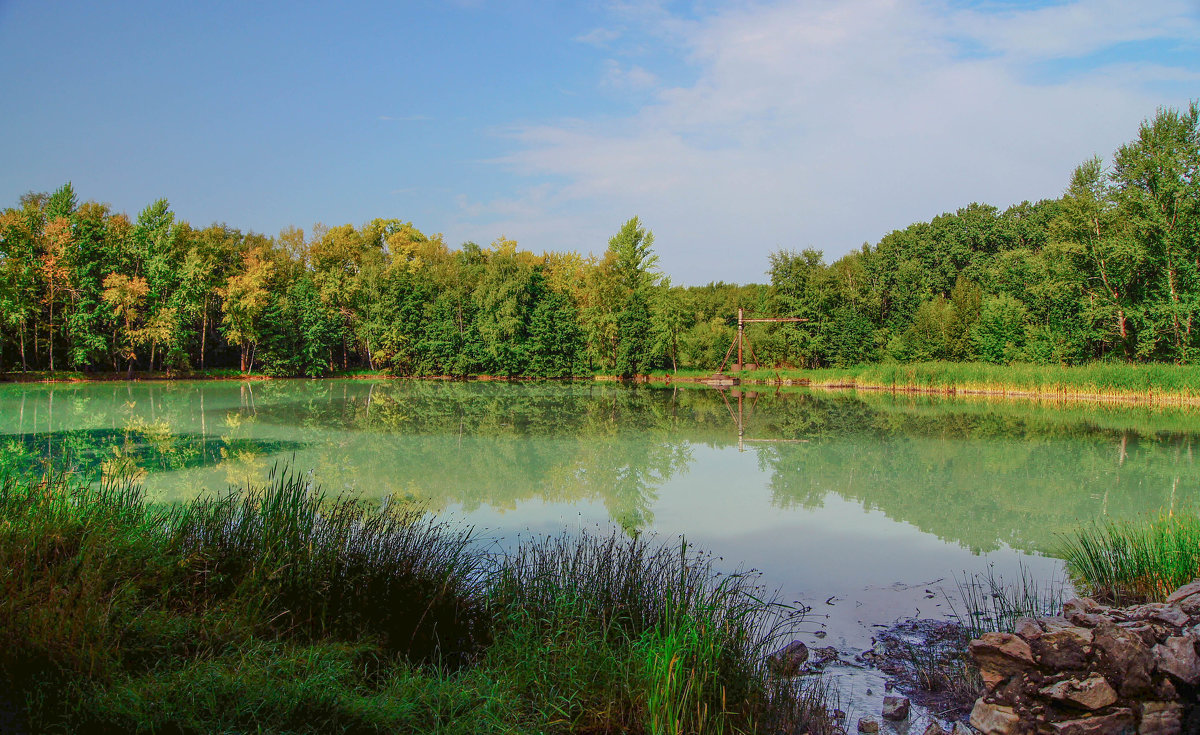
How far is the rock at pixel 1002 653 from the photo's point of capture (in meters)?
3.78

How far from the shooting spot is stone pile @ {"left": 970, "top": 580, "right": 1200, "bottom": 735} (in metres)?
3.59

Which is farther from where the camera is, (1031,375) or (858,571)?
(1031,375)

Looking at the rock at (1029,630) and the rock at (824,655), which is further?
the rock at (824,655)

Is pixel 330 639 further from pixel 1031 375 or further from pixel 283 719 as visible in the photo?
pixel 1031 375

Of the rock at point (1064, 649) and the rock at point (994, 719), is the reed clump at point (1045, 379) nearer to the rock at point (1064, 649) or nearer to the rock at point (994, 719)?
the rock at point (1064, 649)

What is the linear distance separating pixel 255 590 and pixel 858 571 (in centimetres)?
540

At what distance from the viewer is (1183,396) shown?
2325 cm

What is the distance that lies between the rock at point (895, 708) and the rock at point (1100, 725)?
705 millimetres

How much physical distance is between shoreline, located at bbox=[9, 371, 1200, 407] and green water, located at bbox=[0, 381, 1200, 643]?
7.45ft

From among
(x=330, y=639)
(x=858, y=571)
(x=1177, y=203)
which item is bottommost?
(x=858, y=571)

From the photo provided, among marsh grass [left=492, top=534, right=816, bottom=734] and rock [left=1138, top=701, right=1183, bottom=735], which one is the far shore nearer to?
rock [left=1138, top=701, right=1183, bottom=735]

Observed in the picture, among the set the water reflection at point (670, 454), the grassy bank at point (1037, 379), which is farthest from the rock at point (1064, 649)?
the grassy bank at point (1037, 379)

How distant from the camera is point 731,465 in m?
13.6

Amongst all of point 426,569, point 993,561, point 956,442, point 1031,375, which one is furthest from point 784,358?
point 426,569
